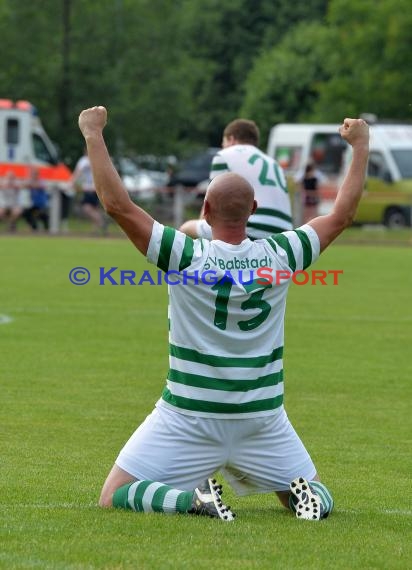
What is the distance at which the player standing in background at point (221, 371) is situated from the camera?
6754 mm

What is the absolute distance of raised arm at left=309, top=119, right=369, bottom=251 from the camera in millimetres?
6988

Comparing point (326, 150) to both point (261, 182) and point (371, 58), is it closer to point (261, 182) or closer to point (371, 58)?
point (371, 58)

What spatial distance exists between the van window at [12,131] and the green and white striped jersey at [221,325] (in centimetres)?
3389

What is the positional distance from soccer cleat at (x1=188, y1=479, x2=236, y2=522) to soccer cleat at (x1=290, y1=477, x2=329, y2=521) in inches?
12.3

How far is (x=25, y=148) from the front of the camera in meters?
40.0

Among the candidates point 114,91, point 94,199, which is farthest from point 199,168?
point 94,199

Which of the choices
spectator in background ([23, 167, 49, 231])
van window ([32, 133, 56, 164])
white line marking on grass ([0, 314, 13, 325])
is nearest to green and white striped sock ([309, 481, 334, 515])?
white line marking on grass ([0, 314, 13, 325])

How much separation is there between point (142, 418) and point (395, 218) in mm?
29507

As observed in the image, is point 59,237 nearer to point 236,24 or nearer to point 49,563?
point 49,563

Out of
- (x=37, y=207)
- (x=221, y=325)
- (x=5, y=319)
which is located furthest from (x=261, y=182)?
(x=37, y=207)

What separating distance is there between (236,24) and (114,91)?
2294 centimetres

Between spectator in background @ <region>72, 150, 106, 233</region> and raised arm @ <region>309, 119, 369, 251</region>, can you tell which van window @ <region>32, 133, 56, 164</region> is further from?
raised arm @ <region>309, 119, 369, 251</region>

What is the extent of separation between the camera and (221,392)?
6.82 metres
